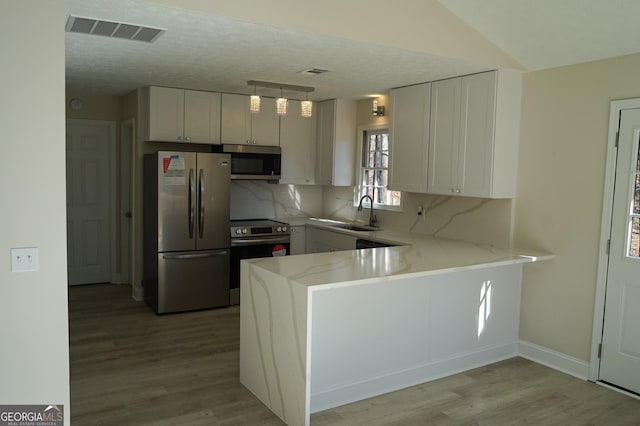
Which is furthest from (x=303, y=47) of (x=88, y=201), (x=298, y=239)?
(x=88, y=201)

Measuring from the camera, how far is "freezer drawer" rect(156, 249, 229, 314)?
523cm

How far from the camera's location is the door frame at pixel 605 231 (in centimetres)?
367

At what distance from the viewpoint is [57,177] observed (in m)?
2.31

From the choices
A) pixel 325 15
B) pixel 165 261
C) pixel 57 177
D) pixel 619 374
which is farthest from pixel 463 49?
pixel 165 261

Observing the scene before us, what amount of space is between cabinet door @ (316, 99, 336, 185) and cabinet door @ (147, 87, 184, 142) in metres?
1.74

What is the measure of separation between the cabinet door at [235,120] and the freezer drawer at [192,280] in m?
1.27

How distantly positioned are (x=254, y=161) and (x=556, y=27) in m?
3.39

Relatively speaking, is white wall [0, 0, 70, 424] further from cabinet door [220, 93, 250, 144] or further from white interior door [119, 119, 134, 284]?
white interior door [119, 119, 134, 284]

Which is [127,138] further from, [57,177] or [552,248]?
[552,248]

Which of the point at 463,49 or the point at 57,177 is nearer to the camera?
the point at 57,177

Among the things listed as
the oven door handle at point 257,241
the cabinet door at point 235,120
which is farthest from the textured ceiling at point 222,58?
the oven door handle at point 257,241

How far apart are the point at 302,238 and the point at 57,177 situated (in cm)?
405

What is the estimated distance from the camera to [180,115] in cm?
536

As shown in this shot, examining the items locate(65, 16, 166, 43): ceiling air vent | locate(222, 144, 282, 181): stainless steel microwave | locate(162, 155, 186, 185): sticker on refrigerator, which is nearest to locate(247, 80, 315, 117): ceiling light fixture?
locate(222, 144, 282, 181): stainless steel microwave
